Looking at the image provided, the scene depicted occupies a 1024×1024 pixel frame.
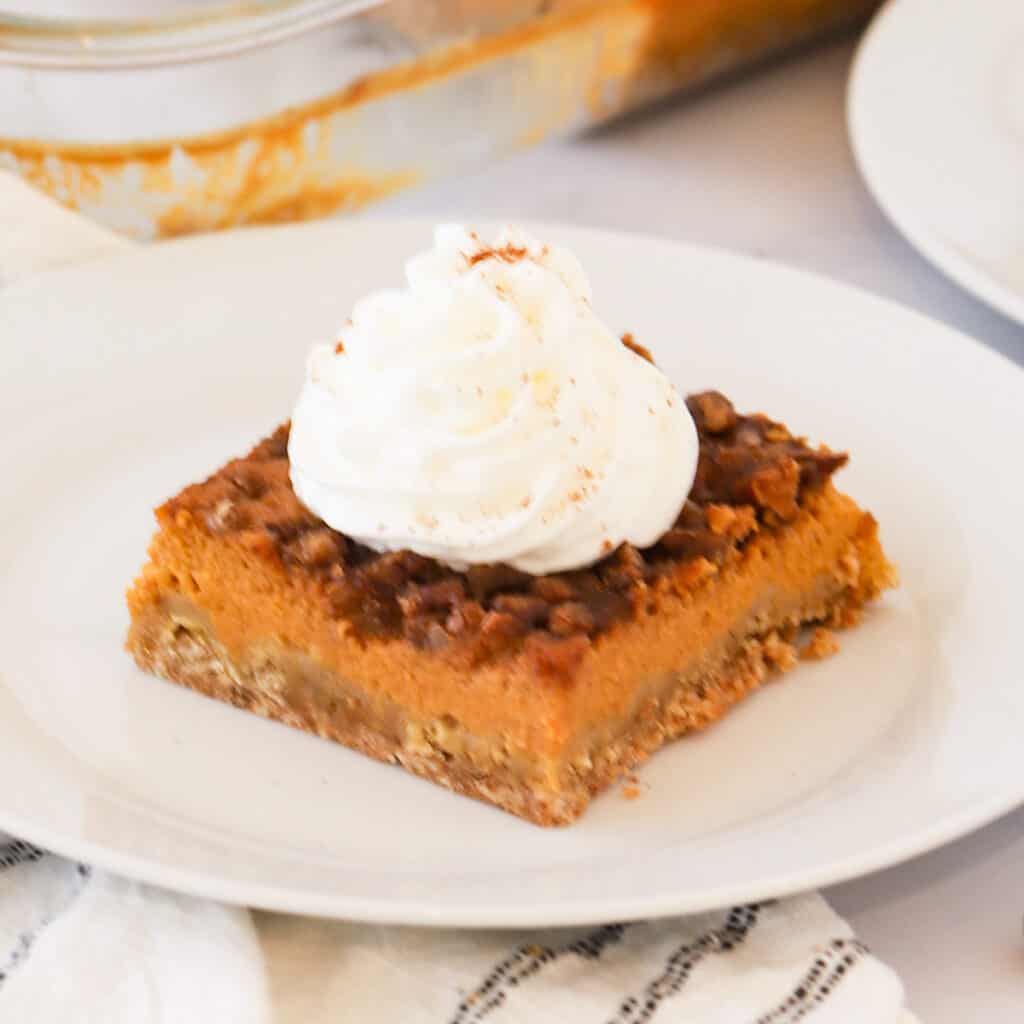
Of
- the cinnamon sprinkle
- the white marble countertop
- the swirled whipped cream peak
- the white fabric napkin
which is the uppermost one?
the cinnamon sprinkle

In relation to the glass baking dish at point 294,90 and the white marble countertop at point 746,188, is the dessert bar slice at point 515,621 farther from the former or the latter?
the glass baking dish at point 294,90

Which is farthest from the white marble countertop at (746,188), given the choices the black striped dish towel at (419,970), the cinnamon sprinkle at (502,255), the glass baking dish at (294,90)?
the black striped dish towel at (419,970)

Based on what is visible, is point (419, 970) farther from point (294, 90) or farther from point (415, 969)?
point (294, 90)

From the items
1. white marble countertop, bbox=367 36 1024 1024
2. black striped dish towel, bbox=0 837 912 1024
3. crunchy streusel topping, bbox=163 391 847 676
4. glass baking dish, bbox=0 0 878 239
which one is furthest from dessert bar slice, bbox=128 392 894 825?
glass baking dish, bbox=0 0 878 239

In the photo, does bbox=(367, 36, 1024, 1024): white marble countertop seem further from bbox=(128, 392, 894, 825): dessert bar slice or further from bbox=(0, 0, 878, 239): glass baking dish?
bbox=(128, 392, 894, 825): dessert bar slice

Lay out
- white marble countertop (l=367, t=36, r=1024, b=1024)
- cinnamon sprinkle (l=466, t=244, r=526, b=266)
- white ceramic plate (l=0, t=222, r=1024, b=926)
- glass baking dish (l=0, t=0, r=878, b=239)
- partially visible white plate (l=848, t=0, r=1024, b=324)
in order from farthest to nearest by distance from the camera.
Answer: white marble countertop (l=367, t=36, r=1024, b=1024) < glass baking dish (l=0, t=0, r=878, b=239) < partially visible white plate (l=848, t=0, r=1024, b=324) < cinnamon sprinkle (l=466, t=244, r=526, b=266) < white ceramic plate (l=0, t=222, r=1024, b=926)

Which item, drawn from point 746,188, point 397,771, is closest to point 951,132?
point 746,188
